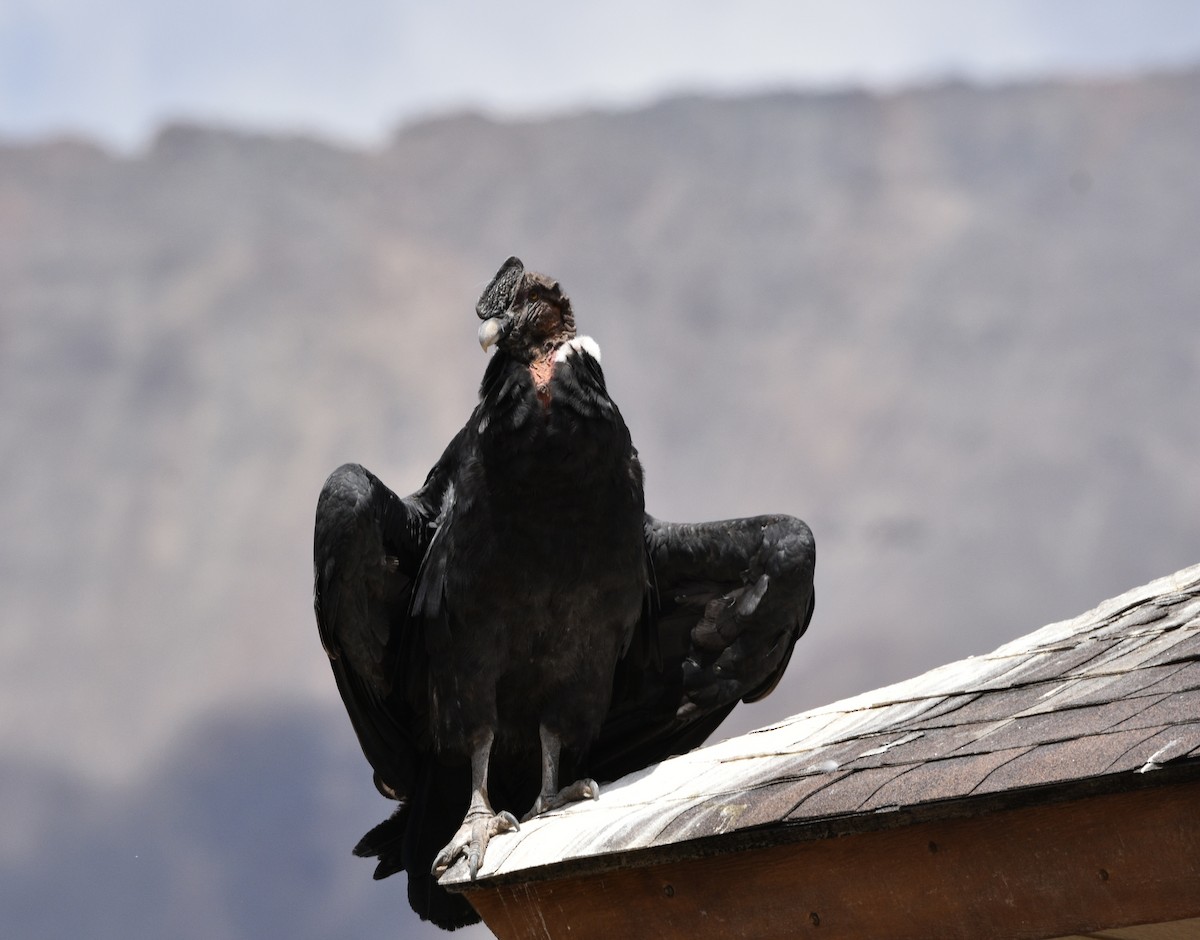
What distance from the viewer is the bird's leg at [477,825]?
3597 mm

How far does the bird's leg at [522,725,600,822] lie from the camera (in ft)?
12.8

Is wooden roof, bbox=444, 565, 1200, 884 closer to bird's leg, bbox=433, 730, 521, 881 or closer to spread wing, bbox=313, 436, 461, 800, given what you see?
bird's leg, bbox=433, 730, 521, 881

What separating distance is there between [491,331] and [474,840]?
1.19 metres

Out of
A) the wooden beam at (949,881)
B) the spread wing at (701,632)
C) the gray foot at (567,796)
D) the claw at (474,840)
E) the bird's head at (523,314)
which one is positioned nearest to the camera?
the wooden beam at (949,881)

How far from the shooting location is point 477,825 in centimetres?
371

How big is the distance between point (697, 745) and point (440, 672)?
0.80 metres

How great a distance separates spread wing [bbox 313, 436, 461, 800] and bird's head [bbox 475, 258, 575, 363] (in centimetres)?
33

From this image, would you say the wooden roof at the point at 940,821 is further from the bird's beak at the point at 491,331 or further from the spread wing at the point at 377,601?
the bird's beak at the point at 491,331

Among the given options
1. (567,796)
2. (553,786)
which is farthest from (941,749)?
(553,786)

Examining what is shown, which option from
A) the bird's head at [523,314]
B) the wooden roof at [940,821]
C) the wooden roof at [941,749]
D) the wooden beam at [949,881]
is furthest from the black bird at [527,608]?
the wooden beam at [949,881]

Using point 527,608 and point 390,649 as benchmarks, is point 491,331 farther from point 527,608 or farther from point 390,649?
point 390,649

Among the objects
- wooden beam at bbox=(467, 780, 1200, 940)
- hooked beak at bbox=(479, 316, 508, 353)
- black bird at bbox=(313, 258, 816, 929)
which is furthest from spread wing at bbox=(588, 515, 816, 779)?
wooden beam at bbox=(467, 780, 1200, 940)

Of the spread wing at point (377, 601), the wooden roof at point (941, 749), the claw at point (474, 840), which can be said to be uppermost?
the spread wing at point (377, 601)

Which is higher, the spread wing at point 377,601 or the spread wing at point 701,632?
the spread wing at point 377,601
